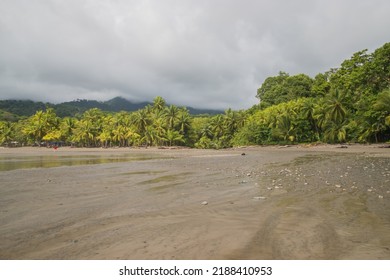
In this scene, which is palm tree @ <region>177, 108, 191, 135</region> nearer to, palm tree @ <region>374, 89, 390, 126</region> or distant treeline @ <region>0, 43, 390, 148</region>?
distant treeline @ <region>0, 43, 390, 148</region>

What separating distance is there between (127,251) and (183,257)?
80 cm

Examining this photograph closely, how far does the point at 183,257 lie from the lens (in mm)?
3590

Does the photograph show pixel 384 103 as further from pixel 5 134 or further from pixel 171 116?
pixel 5 134

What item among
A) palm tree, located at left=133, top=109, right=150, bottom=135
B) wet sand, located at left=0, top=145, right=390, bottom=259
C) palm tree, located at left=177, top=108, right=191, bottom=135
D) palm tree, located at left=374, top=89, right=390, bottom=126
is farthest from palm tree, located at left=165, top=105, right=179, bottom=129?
wet sand, located at left=0, top=145, right=390, bottom=259

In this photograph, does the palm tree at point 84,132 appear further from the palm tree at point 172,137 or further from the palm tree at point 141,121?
the palm tree at point 172,137

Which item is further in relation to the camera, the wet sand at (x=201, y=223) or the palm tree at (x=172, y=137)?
the palm tree at (x=172, y=137)

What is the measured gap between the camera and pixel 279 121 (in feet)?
196

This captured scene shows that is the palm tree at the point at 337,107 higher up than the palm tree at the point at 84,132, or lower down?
higher up

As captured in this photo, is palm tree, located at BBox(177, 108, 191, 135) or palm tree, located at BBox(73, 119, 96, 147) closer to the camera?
palm tree, located at BBox(177, 108, 191, 135)

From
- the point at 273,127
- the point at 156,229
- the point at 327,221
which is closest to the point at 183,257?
the point at 156,229

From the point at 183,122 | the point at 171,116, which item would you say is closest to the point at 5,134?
the point at 171,116

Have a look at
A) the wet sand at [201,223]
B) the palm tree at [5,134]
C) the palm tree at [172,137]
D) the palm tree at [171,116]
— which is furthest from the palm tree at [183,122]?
the wet sand at [201,223]

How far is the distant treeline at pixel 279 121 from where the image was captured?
1750 inches

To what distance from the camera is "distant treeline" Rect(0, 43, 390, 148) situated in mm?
44438
